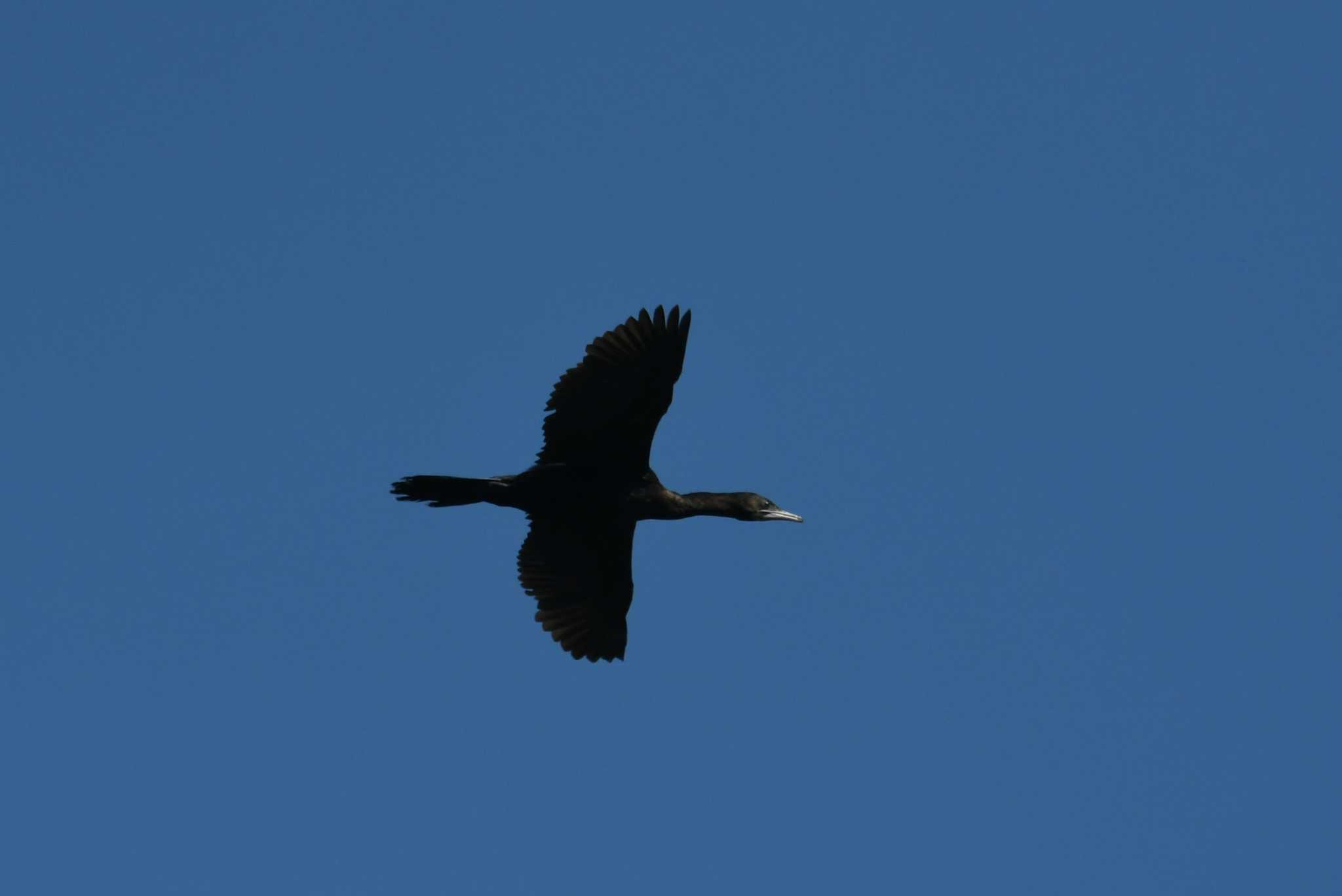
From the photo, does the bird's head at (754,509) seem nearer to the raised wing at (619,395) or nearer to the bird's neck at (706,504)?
the bird's neck at (706,504)

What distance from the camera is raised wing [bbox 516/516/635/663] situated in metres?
15.4

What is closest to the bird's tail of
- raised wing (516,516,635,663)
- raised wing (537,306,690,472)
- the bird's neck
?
raised wing (537,306,690,472)

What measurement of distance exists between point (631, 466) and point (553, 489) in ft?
2.31

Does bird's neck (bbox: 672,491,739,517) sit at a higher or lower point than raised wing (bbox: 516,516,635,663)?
higher

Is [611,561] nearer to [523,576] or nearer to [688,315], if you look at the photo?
[523,576]

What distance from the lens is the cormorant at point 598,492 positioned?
1403 centimetres

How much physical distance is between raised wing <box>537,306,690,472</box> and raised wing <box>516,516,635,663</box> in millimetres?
→ 1040

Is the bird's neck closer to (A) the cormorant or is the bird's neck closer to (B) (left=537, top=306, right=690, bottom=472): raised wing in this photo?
(A) the cormorant

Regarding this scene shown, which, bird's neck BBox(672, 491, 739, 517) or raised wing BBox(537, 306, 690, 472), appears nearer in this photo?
raised wing BBox(537, 306, 690, 472)

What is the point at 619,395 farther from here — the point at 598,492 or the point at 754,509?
the point at 754,509

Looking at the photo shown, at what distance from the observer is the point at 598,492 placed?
48.5 feet

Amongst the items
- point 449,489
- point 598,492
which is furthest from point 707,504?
point 449,489

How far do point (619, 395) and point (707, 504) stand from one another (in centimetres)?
157

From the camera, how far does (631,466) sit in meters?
14.7
